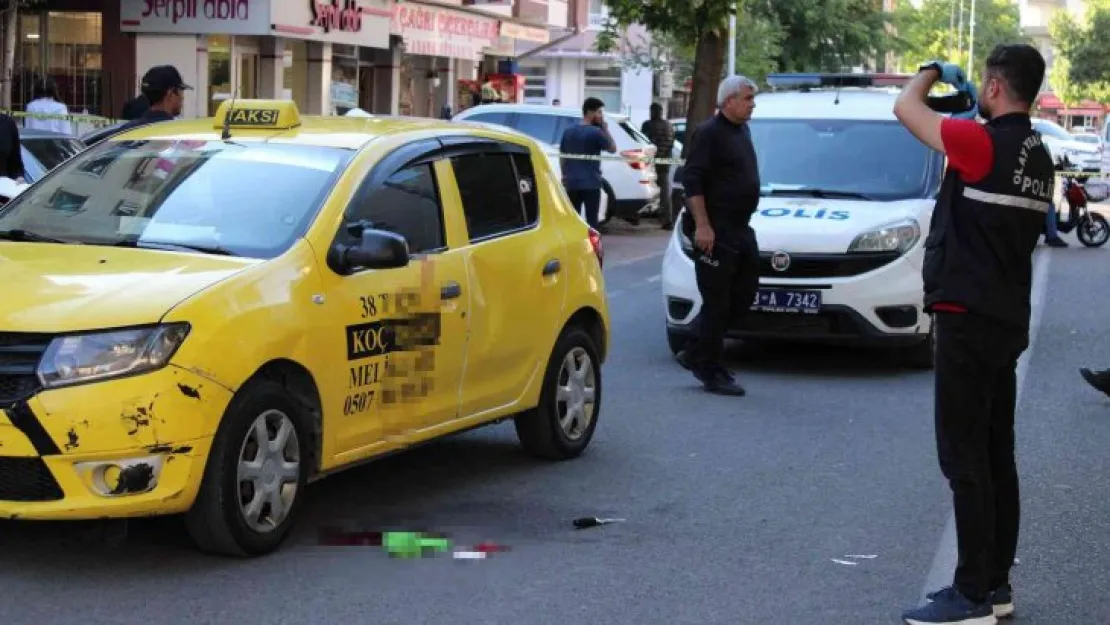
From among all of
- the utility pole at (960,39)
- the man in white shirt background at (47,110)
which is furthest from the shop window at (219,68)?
the utility pole at (960,39)

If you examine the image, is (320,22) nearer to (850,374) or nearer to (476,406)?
(850,374)

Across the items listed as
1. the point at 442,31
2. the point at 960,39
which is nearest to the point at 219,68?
the point at 442,31

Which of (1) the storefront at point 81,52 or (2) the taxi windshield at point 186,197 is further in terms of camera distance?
(1) the storefront at point 81,52

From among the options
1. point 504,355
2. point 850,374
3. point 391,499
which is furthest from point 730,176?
point 391,499

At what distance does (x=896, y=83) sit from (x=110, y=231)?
10.3 meters

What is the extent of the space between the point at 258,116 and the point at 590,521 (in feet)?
7.16

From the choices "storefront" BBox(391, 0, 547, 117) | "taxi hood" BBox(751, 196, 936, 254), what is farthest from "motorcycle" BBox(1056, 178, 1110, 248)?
"taxi hood" BBox(751, 196, 936, 254)

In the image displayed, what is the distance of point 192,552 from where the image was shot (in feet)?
20.3

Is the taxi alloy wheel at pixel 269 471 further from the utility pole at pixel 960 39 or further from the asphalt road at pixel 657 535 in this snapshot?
the utility pole at pixel 960 39

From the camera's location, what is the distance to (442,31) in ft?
119

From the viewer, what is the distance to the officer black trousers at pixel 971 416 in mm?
5461

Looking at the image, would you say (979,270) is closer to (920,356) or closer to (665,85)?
(920,356)

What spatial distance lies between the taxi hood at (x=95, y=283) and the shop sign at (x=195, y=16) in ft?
67.5

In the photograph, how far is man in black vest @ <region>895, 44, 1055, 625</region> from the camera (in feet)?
17.7
